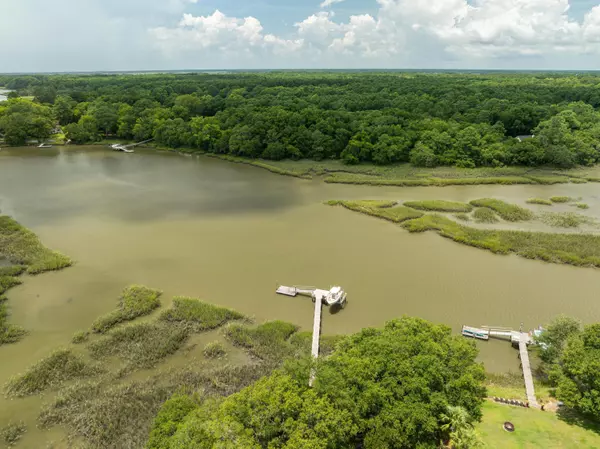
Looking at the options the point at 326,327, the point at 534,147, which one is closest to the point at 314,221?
the point at 326,327

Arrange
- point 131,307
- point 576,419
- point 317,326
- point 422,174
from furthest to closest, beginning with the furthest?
point 422,174 < point 131,307 < point 317,326 < point 576,419

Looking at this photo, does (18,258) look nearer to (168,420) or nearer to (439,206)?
(168,420)

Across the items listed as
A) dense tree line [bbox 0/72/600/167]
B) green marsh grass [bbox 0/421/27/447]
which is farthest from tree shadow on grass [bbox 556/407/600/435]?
dense tree line [bbox 0/72/600/167]

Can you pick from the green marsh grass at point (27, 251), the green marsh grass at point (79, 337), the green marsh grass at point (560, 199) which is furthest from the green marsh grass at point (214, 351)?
the green marsh grass at point (560, 199)

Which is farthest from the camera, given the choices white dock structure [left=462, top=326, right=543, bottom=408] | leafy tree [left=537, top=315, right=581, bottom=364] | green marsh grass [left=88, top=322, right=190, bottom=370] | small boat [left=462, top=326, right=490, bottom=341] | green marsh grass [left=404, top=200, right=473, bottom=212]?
green marsh grass [left=404, top=200, right=473, bottom=212]

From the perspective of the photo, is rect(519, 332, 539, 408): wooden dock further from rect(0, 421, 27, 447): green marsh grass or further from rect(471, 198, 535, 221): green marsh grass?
rect(0, 421, 27, 447): green marsh grass

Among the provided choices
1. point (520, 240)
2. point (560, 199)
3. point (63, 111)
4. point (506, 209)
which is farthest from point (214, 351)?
point (63, 111)

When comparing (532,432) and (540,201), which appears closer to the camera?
(532,432)
